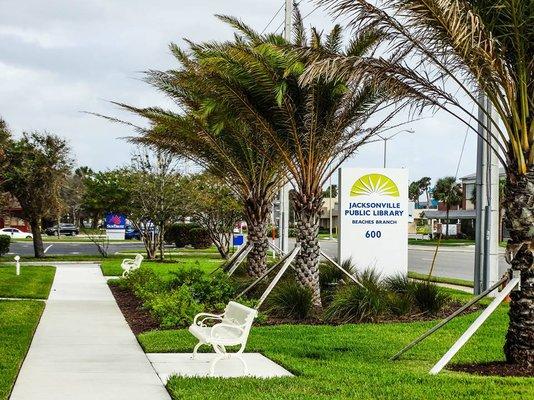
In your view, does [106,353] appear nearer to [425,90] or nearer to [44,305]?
[425,90]

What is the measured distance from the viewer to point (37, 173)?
35469 millimetres

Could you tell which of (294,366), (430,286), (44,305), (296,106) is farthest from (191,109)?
(294,366)

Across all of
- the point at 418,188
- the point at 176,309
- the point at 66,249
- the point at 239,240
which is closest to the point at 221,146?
the point at 176,309

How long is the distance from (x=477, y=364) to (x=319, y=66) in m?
4.08

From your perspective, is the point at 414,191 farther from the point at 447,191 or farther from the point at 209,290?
the point at 209,290

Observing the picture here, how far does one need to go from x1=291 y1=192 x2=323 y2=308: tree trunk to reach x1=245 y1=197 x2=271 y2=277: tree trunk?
3297mm

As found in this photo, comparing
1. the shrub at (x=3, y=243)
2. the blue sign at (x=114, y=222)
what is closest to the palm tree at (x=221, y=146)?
the shrub at (x=3, y=243)

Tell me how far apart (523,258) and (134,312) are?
9.21 meters

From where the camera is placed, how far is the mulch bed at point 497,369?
9.47 meters

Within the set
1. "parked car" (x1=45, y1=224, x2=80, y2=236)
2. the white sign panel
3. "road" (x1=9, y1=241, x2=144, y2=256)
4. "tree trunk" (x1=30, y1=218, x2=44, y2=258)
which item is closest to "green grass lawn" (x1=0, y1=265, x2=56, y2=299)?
"tree trunk" (x1=30, y1=218, x2=44, y2=258)

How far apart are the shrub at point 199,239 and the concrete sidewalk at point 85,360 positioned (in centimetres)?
3135

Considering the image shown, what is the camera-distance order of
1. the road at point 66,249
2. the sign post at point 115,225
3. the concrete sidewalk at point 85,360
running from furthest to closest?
the sign post at point 115,225 → the road at point 66,249 → the concrete sidewalk at point 85,360

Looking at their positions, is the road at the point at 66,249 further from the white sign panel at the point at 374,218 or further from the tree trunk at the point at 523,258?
the tree trunk at the point at 523,258

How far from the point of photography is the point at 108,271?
29.3 metres
